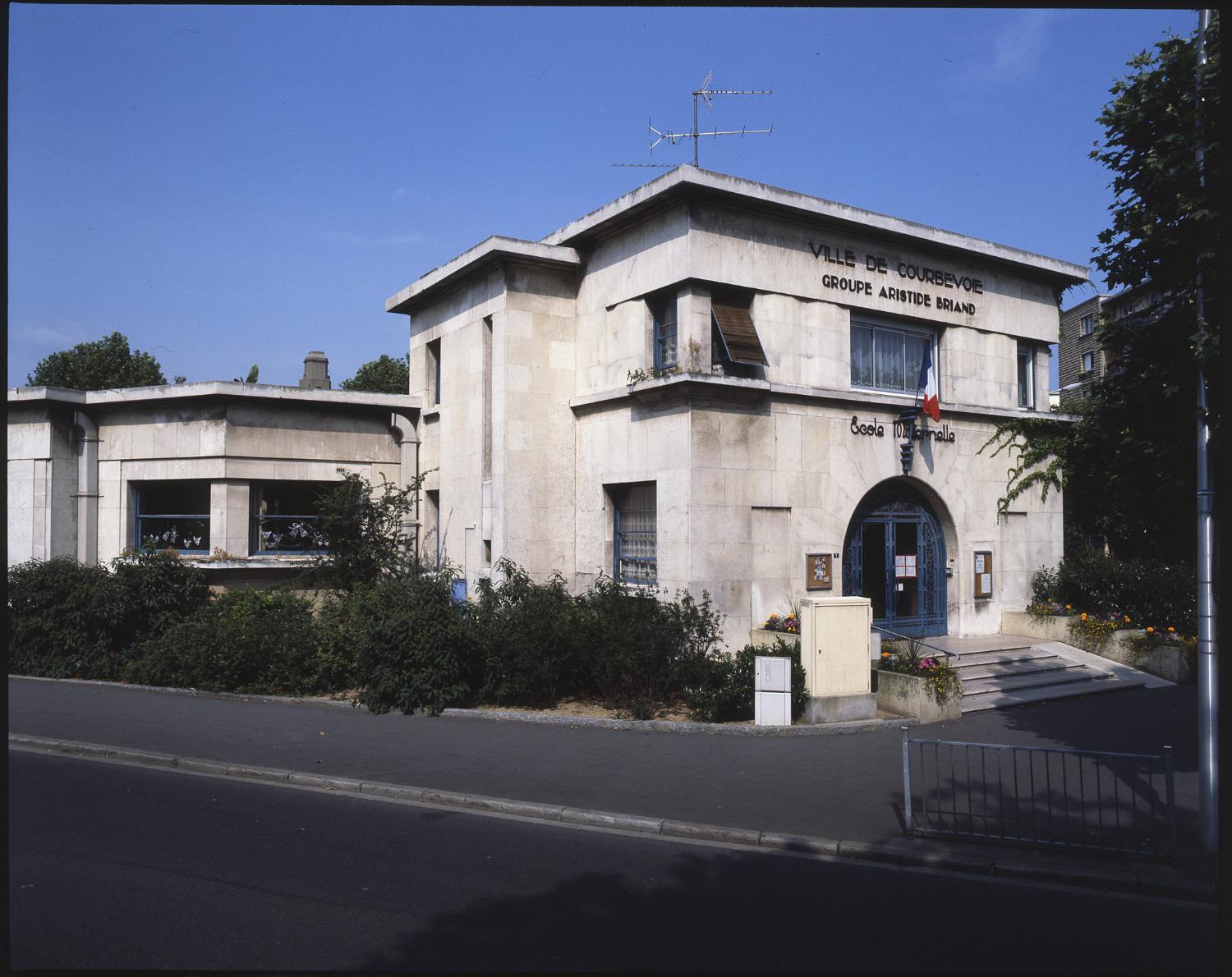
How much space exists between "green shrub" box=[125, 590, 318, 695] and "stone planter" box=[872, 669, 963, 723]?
28.6ft

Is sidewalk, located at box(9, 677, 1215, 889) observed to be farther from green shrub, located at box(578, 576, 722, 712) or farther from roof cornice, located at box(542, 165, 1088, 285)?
→ roof cornice, located at box(542, 165, 1088, 285)

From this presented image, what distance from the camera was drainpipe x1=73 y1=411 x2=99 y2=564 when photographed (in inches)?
771

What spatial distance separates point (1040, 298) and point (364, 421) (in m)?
15.4

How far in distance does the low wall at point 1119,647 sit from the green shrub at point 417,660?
11.4 meters

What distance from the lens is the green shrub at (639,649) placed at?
42.3 feet

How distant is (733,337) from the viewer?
15.4 meters

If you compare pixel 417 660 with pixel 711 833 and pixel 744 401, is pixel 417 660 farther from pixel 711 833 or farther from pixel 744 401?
pixel 744 401

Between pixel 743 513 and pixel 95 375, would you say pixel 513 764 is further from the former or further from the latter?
pixel 95 375

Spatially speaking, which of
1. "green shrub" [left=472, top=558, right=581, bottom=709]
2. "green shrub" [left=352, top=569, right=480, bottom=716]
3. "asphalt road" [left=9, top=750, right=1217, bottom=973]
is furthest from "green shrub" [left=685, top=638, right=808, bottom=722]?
"asphalt road" [left=9, top=750, right=1217, bottom=973]

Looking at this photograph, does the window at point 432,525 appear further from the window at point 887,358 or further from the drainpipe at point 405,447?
the window at point 887,358

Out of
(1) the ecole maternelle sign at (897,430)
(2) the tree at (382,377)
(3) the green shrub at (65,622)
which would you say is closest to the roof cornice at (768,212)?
(1) the ecole maternelle sign at (897,430)

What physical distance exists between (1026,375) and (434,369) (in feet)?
44.2

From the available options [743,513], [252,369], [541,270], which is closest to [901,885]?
[743,513]

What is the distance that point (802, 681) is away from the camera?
12.7 metres
